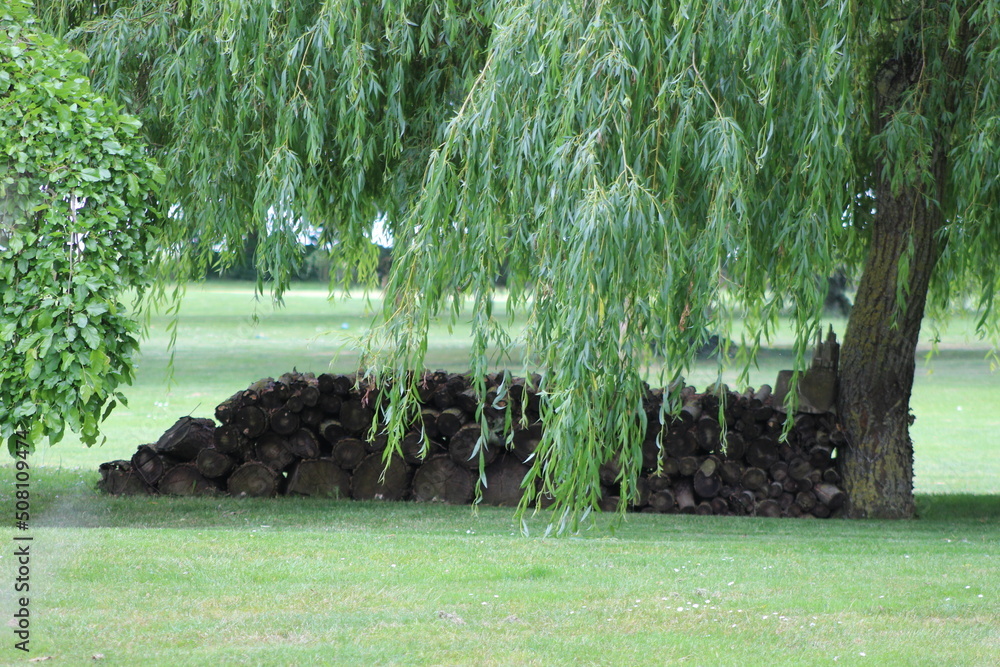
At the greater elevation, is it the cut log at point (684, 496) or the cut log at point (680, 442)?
the cut log at point (680, 442)

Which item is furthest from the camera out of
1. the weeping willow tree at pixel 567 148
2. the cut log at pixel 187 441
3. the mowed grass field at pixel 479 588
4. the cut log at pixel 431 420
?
the cut log at pixel 187 441

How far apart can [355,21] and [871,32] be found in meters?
2.88

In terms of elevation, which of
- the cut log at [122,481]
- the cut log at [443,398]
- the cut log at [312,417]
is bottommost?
the cut log at [122,481]

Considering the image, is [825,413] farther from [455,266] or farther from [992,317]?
[455,266]

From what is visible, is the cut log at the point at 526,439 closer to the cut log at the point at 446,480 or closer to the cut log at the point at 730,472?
the cut log at the point at 446,480

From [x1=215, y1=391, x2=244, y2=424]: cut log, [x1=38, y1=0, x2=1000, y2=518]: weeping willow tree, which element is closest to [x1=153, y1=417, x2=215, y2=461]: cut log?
[x1=215, y1=391, x2=244, y2=424]: cut log

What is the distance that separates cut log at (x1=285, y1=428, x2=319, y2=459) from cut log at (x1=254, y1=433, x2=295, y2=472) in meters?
0.04

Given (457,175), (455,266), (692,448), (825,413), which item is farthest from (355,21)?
(825,413)

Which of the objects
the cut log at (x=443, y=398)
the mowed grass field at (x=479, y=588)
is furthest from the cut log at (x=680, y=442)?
the cut log at (x=443, y=398)

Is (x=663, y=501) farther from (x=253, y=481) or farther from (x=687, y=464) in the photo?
(x=253, y=481)

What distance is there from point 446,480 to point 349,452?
2.61 feet

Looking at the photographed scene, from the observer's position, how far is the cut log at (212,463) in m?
8.23

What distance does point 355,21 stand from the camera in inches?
228

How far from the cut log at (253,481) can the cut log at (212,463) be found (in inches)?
4.0
